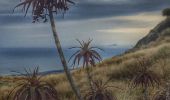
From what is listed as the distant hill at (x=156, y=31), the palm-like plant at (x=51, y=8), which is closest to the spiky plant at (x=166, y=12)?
the distant hill at (x=156, y=31)

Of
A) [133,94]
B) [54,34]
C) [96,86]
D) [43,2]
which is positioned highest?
[43,2]

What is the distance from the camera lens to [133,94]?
61.4 feet

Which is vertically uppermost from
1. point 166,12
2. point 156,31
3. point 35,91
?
point 166,12

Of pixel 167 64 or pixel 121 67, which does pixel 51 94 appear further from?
pixel 121 67

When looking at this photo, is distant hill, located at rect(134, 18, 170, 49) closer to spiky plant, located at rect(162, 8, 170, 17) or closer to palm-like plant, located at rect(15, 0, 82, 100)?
spiky plant, located at rect(162, 8, 170, 17)

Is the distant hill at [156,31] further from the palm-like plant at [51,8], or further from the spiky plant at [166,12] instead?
the palm-like plant at [51,8]

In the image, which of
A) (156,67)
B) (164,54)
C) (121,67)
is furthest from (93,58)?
(164,54)

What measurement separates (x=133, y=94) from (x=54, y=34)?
13743 millimetres

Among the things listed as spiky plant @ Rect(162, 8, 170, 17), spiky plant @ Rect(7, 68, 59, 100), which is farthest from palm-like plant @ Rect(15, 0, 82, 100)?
spiky plant @ Rect(162, 8, 170, 17)

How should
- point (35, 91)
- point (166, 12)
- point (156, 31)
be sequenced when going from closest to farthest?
point (35, 91) → point (156, 31) → point (166, 12)

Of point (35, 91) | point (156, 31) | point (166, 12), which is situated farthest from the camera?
point (166, 12)

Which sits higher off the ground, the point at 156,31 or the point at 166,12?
the point at 166,12

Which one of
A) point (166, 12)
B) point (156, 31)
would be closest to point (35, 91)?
point (156, 31)

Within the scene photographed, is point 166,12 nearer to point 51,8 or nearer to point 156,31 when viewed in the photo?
point 156,31
